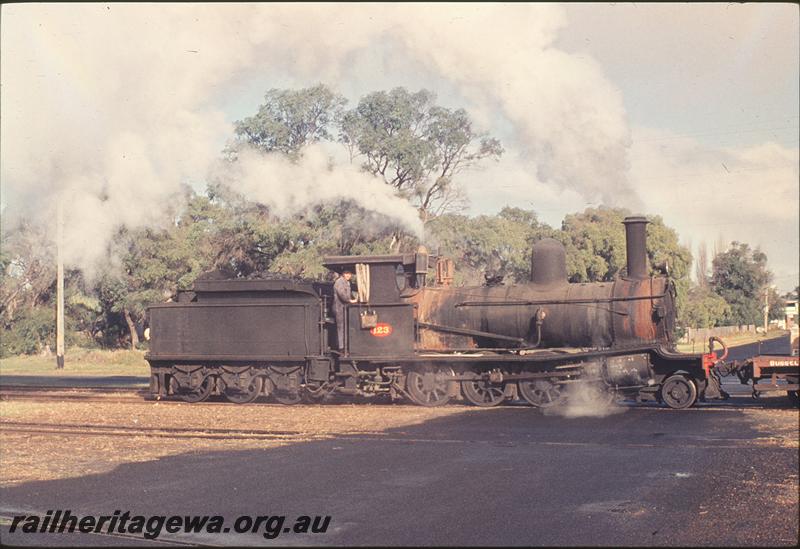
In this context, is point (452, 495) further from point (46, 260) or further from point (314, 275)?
point (46, 260)

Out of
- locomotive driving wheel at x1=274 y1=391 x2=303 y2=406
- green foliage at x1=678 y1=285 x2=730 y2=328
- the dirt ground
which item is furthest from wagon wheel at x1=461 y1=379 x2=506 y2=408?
green foliage at x1=678 y1=285 x2=730 y2=328

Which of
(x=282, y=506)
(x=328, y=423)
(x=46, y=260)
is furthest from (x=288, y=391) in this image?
(x=46, y=260)

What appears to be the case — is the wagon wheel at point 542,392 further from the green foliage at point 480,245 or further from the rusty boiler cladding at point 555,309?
the green foliage at point 480,245

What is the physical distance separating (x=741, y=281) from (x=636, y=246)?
184 ft

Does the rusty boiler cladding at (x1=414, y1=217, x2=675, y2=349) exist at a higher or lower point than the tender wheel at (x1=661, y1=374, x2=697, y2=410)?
higher

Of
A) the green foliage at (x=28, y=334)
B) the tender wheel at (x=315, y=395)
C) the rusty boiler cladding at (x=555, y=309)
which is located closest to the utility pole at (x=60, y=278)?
the tender wheel at (x=315, y=395)

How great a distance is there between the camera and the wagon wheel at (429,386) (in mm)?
18422

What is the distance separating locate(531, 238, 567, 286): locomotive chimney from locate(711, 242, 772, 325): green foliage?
52.8m

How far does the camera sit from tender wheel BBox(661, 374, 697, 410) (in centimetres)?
1667

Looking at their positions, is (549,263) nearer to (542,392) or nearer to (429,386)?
(542,392)

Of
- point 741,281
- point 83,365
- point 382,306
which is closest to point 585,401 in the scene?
point 382,306

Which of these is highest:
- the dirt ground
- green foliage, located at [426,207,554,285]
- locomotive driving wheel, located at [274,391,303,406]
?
green foliage, located at [426,207,554,285]

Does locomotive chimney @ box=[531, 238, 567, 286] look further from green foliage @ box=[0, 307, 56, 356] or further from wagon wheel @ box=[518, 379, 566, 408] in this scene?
green foliage @ box=[0, 307, 56, 356]

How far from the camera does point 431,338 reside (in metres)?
18.7
